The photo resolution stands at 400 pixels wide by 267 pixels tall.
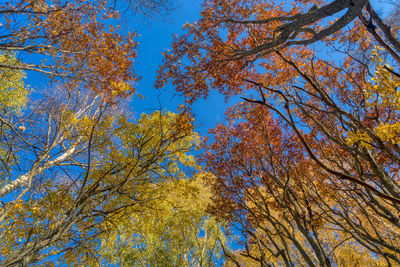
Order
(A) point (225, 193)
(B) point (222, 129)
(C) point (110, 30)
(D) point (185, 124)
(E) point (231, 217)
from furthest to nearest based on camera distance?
(B) point (222, 129) < (A) point (225, 193) < (E) point (231, 217) < (C) point (110, 30) < (D) point (185, 124)

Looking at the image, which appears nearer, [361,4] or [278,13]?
[361,4]

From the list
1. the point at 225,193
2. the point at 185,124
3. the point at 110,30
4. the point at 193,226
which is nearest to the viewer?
the point at 185,124

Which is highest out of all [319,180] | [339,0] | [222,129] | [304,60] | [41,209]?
[304,60]

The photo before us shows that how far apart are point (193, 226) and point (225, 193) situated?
3777 millimetres

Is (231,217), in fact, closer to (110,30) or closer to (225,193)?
(225,193)

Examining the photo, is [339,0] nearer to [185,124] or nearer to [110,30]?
[185,124]

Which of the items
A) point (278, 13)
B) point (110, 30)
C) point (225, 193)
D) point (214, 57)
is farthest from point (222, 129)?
point (110, 30)

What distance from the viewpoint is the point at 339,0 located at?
2.91 meters

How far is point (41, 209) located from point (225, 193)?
578cm

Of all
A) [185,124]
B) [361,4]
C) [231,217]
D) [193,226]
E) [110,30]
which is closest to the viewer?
[361,4]

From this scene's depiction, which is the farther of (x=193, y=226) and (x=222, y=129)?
(x=193, y=226)

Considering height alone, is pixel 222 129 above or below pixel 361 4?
above

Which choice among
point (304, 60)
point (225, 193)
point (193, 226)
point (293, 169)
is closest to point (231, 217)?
point (225, 193)

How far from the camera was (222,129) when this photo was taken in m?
7.63
